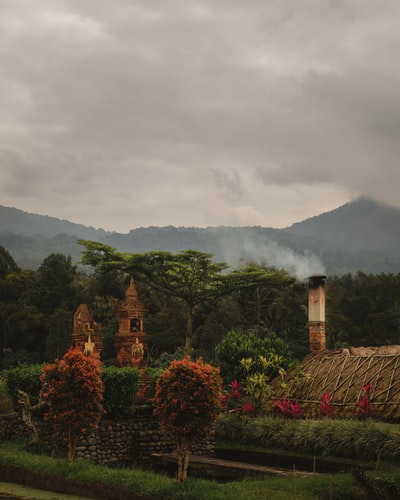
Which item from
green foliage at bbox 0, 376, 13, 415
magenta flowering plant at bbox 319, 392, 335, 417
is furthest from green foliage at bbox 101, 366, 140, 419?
magenta flowering plant at bbox 319, 392, 335, 417

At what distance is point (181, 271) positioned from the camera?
33.5 metres

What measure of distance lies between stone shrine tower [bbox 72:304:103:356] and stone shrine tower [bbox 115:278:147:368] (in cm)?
87

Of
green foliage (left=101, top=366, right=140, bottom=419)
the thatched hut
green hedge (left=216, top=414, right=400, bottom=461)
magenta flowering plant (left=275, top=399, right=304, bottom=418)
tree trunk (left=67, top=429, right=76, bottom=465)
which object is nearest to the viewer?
tree trunk (left=67, top=429, right=76, bottom=465)

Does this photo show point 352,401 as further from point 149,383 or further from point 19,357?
point 19,357

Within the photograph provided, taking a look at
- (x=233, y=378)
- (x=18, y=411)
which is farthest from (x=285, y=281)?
(x=18, y=411)

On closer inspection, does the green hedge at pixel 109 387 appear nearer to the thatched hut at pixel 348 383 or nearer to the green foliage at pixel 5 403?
the green foliage at pixel 5 403

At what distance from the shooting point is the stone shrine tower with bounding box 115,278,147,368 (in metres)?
19.0

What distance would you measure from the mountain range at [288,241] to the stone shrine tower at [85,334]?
322ft

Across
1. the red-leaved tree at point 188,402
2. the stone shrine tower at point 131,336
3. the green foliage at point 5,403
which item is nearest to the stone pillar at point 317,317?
the stone shrine tower at point 131,336

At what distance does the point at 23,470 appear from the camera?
11.9m

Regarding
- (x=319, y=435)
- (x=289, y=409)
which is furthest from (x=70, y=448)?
(x=289, y=409)

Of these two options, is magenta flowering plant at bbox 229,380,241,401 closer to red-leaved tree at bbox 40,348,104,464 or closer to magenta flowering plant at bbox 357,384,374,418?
magenta flowering plant at bbox 357,384,374,418

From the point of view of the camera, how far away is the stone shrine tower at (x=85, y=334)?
59.4ft

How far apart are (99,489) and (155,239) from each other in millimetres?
157303
